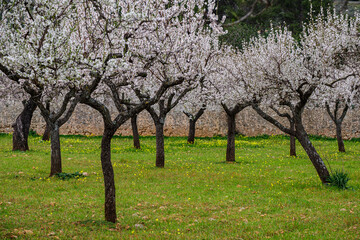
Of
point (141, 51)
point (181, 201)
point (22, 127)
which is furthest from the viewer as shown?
point (22, 127)

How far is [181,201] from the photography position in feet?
42.1

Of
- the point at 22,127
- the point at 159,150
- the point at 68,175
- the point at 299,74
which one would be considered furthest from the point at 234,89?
the point at 22,127

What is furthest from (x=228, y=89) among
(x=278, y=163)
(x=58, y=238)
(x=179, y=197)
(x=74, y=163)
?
(x=58, y=238)

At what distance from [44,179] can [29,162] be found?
484 centimetres

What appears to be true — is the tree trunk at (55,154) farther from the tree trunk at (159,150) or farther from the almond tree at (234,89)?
the almond tree at (234,89)

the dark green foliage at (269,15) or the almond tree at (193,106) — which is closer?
the almond tree at (193,106)

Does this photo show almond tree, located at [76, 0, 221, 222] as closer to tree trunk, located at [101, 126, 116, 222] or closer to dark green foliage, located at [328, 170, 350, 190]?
tree trunk, located at [101, 126, 116, 222]

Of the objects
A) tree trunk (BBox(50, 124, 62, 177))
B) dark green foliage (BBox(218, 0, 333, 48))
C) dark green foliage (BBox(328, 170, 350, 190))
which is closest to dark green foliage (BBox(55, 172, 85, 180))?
tree trunk (BBox(50, 124, 62, 177))

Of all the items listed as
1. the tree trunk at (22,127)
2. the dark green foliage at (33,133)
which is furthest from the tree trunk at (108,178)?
the dark green foliage at (33,133)

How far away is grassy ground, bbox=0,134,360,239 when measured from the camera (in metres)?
9.52

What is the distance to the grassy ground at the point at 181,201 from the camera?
952cm

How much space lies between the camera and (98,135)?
130ft

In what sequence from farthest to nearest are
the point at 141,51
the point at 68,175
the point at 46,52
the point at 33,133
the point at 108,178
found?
the point at 33,133, the point at 68,175, the point at 141,51, the point at 108,178, the point at 46,52

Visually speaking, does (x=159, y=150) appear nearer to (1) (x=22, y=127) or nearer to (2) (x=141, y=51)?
(2) (x=141, y=51)
